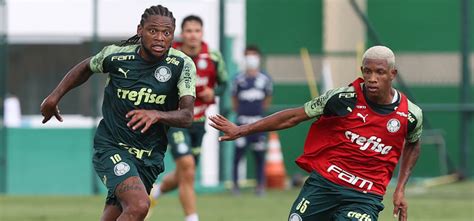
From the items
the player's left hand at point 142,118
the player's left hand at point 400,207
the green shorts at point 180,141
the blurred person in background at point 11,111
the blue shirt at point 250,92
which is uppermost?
the player's left hand at point 142,118

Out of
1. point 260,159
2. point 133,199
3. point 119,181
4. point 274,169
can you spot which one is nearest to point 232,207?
point 260,159

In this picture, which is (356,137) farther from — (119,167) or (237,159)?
(237,159)

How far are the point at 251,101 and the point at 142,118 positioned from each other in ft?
35.9

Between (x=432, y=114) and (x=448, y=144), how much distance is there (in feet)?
2.08

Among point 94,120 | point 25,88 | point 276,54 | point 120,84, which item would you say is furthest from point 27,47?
point 120,84

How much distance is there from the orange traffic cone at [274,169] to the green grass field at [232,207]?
3.06 feet

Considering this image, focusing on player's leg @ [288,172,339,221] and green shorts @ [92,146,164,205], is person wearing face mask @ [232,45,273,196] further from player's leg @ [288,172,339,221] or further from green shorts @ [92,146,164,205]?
player's leg @ [288,172,339,221]

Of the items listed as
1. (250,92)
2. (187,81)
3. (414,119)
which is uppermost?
(187,81)

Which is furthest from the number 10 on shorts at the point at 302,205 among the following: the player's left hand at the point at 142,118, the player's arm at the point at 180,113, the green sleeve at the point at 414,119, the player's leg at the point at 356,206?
the player's left hand at the point at 142,118

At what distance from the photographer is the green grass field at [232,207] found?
14.5 metres

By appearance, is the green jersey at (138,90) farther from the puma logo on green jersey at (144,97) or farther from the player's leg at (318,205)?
the player's leg at (318,205)

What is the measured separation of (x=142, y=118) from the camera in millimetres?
8414

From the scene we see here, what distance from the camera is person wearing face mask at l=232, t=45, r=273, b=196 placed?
19125mm

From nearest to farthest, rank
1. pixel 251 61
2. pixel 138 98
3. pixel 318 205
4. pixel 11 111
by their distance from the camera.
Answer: pixel 318 205 < pixel 138 98 < pixel 251 61 < pixel 11 111
